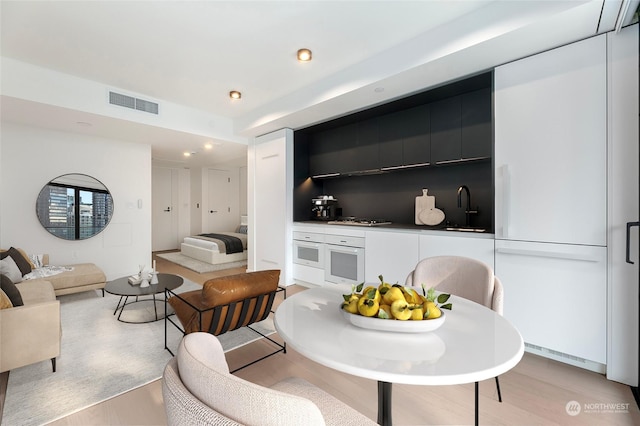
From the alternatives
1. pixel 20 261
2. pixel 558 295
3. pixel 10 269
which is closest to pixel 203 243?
pixel 20 261

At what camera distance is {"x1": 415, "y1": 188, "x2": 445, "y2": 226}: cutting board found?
3174 mm

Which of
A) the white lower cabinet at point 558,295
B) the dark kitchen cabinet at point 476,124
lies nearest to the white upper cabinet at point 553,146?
the white lower cabinet at point 558,295

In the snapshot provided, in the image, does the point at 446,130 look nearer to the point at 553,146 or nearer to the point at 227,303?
the point at 553,146

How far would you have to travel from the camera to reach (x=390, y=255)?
3055 mm

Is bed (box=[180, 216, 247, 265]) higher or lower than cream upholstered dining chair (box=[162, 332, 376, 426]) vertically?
lower

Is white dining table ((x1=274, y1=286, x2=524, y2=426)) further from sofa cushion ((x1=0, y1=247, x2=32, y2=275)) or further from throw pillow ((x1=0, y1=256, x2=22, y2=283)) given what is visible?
sofa cushion ((x1=0, y1=247, x2=32, y2=275))

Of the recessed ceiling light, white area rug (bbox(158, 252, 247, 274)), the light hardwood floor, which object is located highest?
the recessed ceiling light

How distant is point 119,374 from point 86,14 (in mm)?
2714

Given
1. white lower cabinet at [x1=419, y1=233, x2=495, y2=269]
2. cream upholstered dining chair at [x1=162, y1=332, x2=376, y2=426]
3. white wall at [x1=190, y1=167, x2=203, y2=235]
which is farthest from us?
white wall at [x1=190, y1=167, x2=203, y2=235]

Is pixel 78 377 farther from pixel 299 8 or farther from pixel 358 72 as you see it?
pixel 358 72

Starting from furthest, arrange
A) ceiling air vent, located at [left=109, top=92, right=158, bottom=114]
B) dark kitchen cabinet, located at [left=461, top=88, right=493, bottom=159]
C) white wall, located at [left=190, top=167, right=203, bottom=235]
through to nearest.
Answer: white wall, located at [left=190, top=167, right=203, bottom=235] → ceiling air vent, located at [left=109, top=92, right=158, bottom=114] → dark kitchen cabinet, located at [left=461, top=88, right=493, bottom=159]

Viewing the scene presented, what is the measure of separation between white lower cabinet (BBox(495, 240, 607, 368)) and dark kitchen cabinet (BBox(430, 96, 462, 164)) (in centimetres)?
119

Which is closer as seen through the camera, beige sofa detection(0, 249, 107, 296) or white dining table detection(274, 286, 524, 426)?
white dining table detection(274, 286, 524, 426)

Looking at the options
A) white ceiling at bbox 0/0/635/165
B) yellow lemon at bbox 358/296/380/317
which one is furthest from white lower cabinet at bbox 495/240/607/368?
yellow lemon at bbox 358/296/380/317
